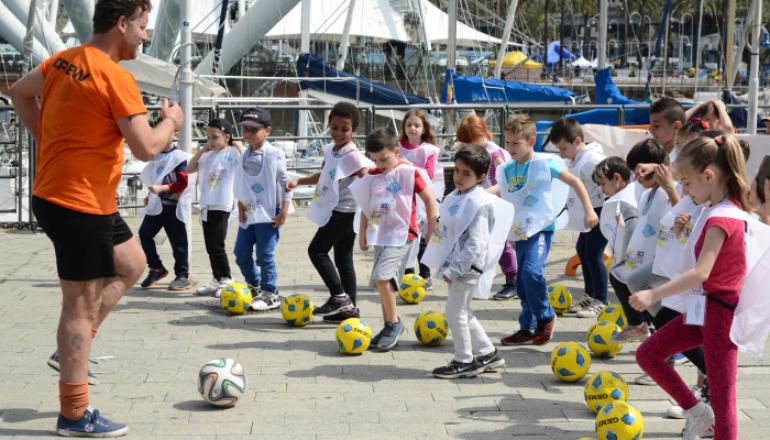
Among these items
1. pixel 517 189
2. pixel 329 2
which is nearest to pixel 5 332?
pixel 517 189

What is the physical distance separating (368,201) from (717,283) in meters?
3.27

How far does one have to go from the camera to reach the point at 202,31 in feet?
76.4

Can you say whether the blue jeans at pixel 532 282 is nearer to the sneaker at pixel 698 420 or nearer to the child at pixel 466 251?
the child at pixel 466 251

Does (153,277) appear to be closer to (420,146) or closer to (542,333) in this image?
(420,146)

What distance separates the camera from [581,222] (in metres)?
8.63

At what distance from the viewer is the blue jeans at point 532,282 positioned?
757cm

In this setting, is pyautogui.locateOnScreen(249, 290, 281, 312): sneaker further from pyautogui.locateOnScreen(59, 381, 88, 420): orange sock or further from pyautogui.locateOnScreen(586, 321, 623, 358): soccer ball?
pyautogui.locateOnScreen(59, 381, 88, 420): orange sock

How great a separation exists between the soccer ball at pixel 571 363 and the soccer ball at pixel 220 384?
1917mm

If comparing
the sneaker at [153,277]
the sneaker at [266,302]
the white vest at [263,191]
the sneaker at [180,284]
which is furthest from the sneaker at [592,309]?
the sneaker at [153,277]

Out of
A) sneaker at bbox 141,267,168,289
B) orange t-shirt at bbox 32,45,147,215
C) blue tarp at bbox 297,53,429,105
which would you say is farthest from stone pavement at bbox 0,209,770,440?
blue tarp at bbox 297,53,429,105

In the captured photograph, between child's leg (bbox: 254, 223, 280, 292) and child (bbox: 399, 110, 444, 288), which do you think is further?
child (bbox: 399, 110, 444, 288)

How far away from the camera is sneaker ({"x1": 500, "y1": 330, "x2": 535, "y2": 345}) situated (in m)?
7.60

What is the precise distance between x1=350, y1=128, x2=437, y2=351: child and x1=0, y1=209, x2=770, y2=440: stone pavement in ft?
1.12

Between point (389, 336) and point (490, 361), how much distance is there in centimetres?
95
